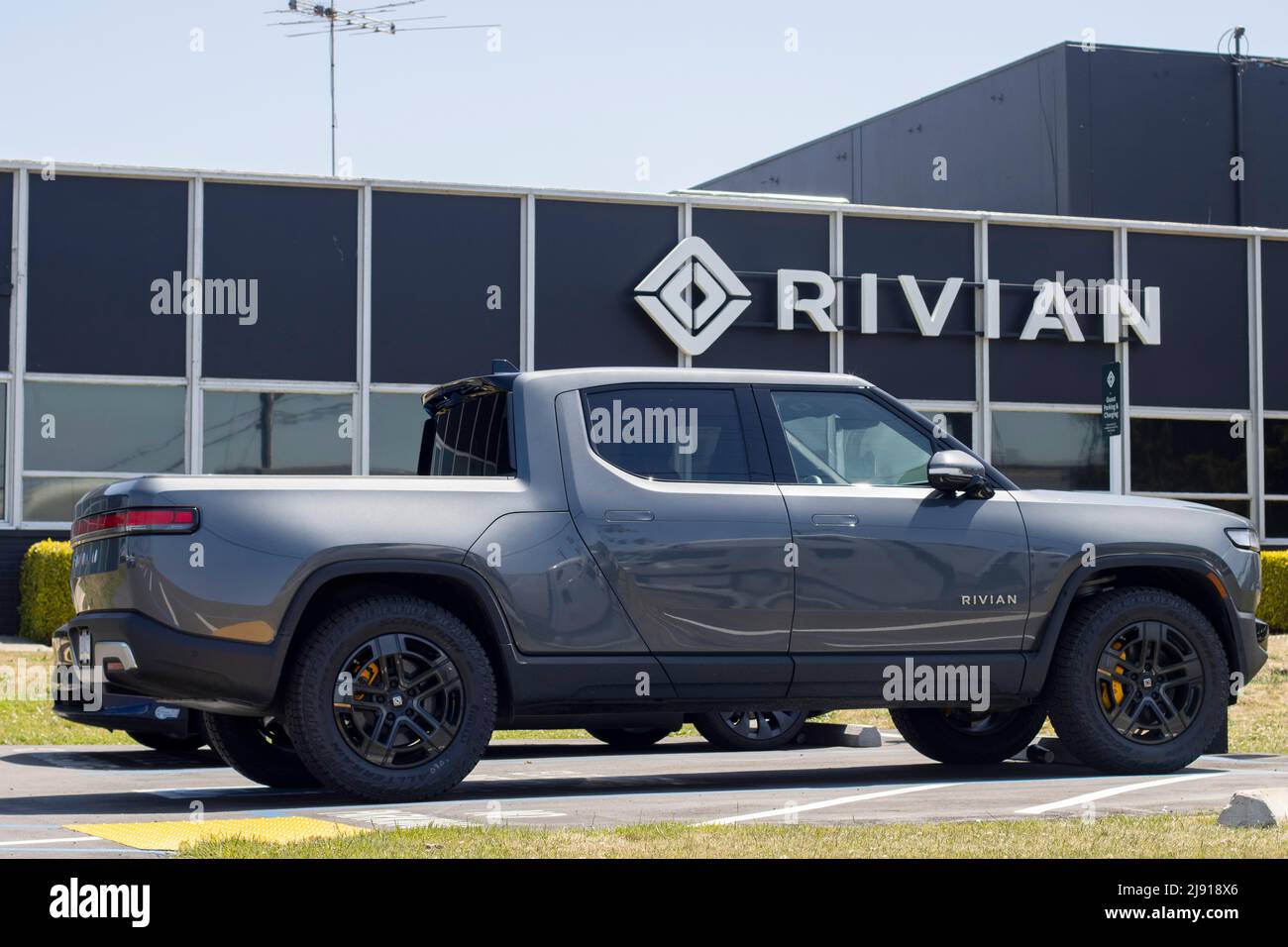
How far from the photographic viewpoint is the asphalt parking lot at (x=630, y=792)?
751cm

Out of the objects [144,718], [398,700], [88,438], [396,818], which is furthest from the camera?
[88,438]

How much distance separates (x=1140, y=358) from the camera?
23953 millimetres

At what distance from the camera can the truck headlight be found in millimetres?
9508

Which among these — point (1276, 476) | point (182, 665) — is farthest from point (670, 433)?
point (1276, 476)

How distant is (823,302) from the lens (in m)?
22.6

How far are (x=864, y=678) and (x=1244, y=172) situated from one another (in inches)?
842

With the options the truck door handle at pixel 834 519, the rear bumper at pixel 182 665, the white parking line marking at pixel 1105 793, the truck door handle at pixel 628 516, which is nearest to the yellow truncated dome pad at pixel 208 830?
the rear bumper at pixel 182 665

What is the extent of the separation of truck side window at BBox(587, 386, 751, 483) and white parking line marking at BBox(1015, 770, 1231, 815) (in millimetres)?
1999

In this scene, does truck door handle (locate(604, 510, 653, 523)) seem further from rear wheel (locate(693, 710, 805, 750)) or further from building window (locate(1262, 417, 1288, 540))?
building window (locate(1262, 417, 1288, 540))

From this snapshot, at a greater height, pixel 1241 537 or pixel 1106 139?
pixel 1106 139

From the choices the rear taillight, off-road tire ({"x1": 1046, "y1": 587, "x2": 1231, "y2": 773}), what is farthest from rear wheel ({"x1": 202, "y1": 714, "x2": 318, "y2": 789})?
off-road tire ({"x1": 1046, "y1": 587, "x2": 1231, "y2": 773})

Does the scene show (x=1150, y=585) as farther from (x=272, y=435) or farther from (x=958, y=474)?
(x=272, y=435)

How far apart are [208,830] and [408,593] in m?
1.55
